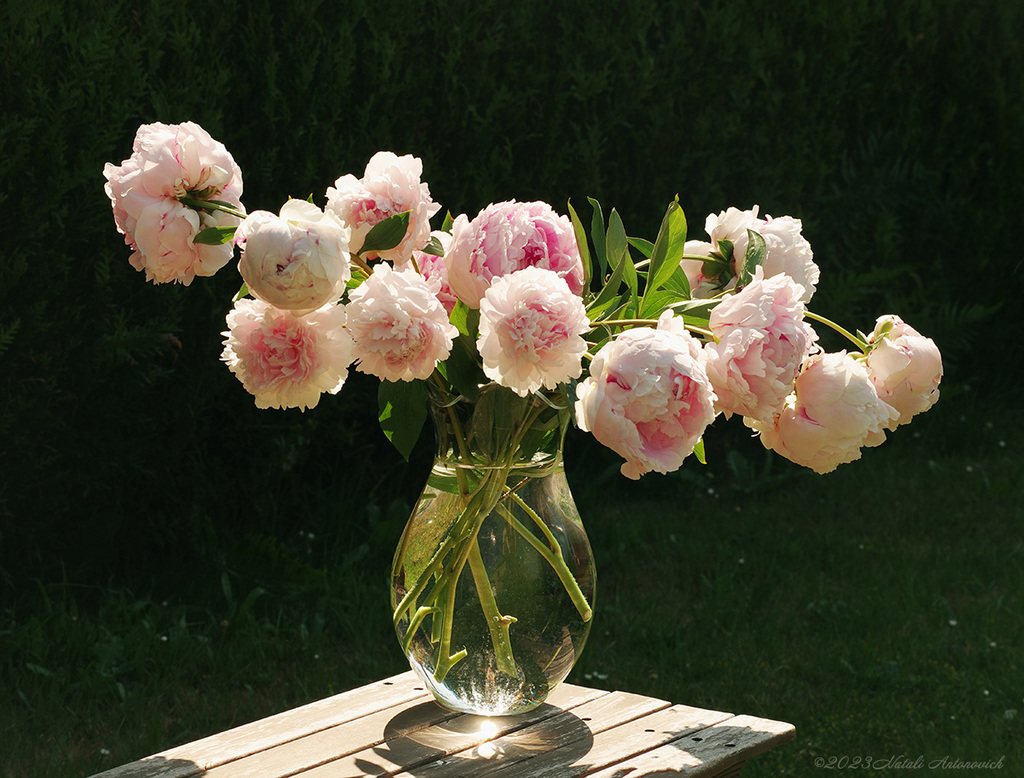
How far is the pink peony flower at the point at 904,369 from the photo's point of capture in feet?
4.23

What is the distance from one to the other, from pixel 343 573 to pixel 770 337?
244 cm

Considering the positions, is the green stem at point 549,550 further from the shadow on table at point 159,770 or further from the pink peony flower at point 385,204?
the shadow on table at point 159,770

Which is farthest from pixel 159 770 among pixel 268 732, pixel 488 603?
pixel 488 603

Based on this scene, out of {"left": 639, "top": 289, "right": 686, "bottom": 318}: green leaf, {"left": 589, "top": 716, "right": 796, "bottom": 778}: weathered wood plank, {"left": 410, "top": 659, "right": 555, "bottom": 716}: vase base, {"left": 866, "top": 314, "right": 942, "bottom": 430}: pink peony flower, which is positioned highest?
{"left": 639, "top": 289, "right": 686, "bottom": 318}: green leaf

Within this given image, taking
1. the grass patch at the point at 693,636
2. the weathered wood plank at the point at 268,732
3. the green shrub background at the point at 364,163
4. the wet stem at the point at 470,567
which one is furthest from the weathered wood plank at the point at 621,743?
the green shrub background at the point at 364,163

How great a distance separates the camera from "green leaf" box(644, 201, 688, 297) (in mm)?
1383

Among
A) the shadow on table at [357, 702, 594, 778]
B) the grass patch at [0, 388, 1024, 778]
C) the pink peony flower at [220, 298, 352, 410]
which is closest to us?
the pink peony flower at [220, 298, 352, 410]

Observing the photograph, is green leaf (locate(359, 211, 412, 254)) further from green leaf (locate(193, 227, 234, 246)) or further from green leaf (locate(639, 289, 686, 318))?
green leaf (locate(639, 289, 686, 318))

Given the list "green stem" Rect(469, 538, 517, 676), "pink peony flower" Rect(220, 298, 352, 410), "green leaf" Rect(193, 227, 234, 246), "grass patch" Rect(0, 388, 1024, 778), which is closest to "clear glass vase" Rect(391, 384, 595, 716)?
"green stem" Rect(469, 538, 517, 676)

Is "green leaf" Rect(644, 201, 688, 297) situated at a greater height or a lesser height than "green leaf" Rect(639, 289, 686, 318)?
greater

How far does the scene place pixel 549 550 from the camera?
1.47m

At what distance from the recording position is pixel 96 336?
3027mm

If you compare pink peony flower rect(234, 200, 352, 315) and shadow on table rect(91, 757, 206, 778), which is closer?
pink peony flower rect(234, 200, 352, 315)

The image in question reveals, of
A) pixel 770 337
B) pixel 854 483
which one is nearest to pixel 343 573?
pixel 854 483
